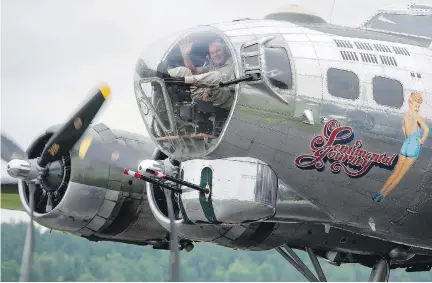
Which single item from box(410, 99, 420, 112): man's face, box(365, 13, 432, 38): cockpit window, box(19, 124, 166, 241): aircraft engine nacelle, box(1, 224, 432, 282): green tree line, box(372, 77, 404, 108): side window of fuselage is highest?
box(365, 13, 432, 38): cockpit window

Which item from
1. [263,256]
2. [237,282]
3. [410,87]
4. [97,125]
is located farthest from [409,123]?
[263,256]

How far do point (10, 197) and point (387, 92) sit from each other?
25.9 feet

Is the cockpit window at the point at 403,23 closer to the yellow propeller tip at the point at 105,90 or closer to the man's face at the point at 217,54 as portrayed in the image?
the man's face at the point at 217,54

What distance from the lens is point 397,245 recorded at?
1734 centimetres

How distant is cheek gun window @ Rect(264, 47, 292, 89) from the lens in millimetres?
14461

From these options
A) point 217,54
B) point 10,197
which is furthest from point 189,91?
point 10,197

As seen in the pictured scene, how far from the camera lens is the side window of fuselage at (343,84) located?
48.3 feet

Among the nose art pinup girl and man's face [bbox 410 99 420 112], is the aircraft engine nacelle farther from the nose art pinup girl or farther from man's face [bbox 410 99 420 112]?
man's face [bbox 410 99 420 112]

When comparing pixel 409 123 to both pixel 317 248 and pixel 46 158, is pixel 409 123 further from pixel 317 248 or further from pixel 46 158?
pixel 46 158

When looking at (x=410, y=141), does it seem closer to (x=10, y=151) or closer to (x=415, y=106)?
(x=415, y=106)

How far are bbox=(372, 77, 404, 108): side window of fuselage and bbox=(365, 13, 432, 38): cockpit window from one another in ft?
6.07

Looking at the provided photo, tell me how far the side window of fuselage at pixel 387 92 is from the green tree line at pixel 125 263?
11.6m

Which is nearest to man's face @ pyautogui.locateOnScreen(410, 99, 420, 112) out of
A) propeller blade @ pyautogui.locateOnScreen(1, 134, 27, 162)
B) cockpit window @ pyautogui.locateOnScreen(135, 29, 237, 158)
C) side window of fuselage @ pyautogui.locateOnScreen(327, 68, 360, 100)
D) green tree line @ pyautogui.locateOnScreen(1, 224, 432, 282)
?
side window of fuselage @ pyautogui.locateOnScreen(327, 68, 360, 100)

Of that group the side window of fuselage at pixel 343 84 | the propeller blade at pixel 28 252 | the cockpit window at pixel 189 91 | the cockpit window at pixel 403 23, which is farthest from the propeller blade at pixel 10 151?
the side window of fuselage at pixel 343 84
